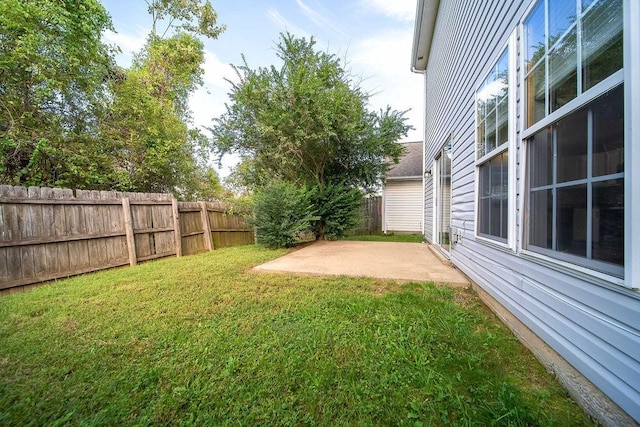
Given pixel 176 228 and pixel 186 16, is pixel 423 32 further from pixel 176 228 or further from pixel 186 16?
pixel 186 16

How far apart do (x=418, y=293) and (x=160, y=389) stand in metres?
2.42

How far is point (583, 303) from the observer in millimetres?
1237

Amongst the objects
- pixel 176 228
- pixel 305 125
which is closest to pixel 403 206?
pixel 305 125

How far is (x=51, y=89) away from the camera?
4.99 metres

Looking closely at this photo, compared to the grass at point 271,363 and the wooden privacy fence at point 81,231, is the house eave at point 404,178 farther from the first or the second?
the grass at point 271,363

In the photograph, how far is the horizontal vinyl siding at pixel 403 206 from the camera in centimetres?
984

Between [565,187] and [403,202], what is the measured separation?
878 centimetres

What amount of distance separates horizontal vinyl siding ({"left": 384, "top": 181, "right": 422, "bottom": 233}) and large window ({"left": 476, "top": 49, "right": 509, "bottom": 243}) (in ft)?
23.9

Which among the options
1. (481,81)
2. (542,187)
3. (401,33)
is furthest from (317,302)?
(401,33)

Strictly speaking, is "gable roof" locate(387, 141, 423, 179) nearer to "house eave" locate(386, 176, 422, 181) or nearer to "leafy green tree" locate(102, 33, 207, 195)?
"house eave" locate(386, 176, 422, 181)

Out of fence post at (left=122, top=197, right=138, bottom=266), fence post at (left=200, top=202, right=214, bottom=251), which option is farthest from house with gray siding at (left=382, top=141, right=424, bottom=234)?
fence post at (left=122, top=197, right=138, bottom=266)

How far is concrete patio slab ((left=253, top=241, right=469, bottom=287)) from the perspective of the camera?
3266 millimetres

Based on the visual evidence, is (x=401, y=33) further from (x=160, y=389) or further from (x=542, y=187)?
(x=160, y=389)

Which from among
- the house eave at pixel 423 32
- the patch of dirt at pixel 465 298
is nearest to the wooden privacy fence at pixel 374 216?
the house eave at pixel 423 32
